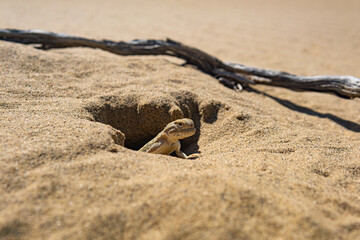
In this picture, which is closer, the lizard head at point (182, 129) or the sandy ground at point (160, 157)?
the sandy ground at point (160, 157)

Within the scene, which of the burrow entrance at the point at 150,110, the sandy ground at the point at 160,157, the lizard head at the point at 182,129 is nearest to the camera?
the sandy ground at the point at 160,157

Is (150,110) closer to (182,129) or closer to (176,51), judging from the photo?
(182,129)

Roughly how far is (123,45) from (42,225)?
4.48 meters

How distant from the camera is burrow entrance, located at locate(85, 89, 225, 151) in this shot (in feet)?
12.9

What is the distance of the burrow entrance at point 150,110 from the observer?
394 cm

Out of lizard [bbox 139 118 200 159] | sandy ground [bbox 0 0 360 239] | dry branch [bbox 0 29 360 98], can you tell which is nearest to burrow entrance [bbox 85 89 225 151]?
sandy ground [bbox 0 0 360 239]

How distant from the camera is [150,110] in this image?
4.06 m

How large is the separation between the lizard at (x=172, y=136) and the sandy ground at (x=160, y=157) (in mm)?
298

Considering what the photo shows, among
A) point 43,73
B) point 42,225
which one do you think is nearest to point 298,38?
point 43,73

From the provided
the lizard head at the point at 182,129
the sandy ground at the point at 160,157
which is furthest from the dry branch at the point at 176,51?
the lizard head at the point at 182,129

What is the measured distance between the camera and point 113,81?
14.6 feet

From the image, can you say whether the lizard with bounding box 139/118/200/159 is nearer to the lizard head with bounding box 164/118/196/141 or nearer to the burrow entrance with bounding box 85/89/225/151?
the lizard head with bounding box 164/118/196/141

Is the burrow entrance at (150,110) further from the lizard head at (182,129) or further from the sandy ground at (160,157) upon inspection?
the lizard head at (182,129)

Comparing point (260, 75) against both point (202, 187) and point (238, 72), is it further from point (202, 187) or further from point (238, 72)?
point (202, 187)
